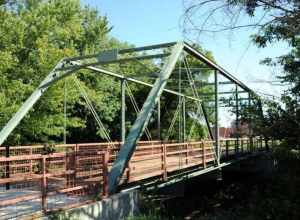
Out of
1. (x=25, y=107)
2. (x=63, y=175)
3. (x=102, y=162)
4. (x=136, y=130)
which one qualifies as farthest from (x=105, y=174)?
(x=25, y=107)

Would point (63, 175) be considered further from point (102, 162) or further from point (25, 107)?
point (25, 107)

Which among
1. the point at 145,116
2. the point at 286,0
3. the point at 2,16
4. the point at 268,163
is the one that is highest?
the point at 2,16

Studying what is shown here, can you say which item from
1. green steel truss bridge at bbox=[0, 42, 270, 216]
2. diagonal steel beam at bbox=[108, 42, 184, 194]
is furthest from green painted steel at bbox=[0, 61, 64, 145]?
diagonal steel beam at bbox=[108, 42, 184, 194]

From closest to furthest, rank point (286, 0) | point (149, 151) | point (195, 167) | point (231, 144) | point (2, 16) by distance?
1. point (286, 0)
2. point (149, 151)
3. point (195, 167)
4. point (2, 16)
5. point (231, 144)

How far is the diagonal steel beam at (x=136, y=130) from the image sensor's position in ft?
32.2

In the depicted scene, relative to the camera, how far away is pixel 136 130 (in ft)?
35.3

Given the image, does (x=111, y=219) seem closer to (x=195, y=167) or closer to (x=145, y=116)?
(x=145, y=116)

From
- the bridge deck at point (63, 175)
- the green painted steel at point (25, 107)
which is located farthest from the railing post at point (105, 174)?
the green painted steel at point (25, 107)

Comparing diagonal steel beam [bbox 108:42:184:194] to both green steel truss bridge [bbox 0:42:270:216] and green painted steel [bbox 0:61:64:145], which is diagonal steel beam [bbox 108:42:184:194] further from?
green painted steel [bbox 0:61:64:145]

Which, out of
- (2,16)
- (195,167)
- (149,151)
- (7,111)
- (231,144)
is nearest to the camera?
(149,151)

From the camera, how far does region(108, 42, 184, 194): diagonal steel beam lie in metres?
9.80

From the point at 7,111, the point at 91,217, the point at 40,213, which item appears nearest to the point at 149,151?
the point at 91,217

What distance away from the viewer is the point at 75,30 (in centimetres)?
2467

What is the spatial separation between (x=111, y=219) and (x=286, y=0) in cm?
512
